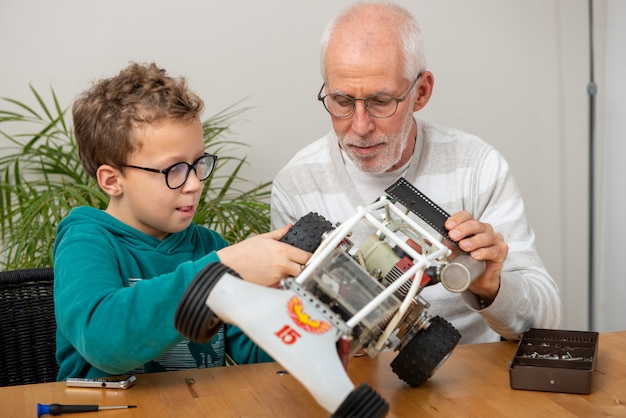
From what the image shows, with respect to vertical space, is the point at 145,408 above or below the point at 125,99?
below

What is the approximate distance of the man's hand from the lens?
4.91 feet

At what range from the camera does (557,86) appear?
12.1ft

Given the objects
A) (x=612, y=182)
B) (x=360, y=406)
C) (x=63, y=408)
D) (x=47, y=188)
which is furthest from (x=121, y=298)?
(x=612, y=182)

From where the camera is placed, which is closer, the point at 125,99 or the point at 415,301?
the point at 415,301

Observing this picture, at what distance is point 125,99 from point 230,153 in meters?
1.41

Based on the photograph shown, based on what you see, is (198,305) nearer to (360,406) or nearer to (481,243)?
(360,406)

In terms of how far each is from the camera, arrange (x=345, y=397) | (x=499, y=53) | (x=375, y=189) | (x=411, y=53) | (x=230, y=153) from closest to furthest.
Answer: (x=345, y=397) → (x=411, y=53) → (x=375, y=189) → (x=230, y=153) → (x=499, y=53)

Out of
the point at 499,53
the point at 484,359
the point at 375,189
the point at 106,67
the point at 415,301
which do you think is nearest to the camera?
the point at 415,301

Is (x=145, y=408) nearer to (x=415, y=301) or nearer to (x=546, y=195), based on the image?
(x=415, y=301)

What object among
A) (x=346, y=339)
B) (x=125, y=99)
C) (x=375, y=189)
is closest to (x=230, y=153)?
(x=375, y=189)

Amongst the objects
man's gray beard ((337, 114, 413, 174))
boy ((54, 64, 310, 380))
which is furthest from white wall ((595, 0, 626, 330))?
boy ((54, 64, 310, 380))

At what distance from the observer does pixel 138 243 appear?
1747 mm

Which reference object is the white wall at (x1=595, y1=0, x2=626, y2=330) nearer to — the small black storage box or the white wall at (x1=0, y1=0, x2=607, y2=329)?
the white wall at (x1=0, y1=0, x2=607, y2=329)

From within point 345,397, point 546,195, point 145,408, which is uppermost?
point 345,397
